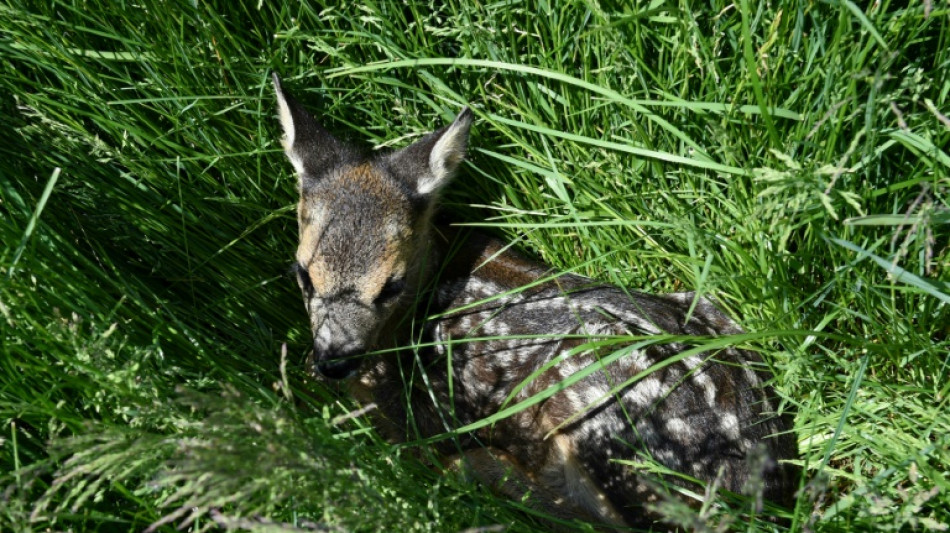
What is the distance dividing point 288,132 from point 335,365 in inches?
44.6

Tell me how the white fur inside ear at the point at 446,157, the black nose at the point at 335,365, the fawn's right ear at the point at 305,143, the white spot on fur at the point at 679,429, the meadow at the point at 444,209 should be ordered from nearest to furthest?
the meadow at the point at 444,209 < the white spot on fur at the point at 679,429 < the black nose at the point at 335,365 < the white fur inside ear at the point at 446,157 < the fawn's right ear at the point at 305,143

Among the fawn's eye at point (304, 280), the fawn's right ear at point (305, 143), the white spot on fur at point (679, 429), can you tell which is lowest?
the white spot on fur at point (679, 429)

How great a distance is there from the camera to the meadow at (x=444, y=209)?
8.59 ft

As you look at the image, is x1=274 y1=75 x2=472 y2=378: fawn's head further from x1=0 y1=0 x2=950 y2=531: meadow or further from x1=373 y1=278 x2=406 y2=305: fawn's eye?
x1=0 y1=0 x2=950 y2=531: meadow

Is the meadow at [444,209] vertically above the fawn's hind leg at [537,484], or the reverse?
the meadow at [444,209]

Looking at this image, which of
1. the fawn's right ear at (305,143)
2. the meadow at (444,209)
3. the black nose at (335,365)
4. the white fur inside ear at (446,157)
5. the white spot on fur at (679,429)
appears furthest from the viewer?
the fawn's right ear at (305,143)

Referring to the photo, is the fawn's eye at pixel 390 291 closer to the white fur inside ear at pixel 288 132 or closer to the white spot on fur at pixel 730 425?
the white fur inside ear at pixel 288 132

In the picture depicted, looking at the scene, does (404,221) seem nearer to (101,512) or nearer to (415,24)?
(415,24)

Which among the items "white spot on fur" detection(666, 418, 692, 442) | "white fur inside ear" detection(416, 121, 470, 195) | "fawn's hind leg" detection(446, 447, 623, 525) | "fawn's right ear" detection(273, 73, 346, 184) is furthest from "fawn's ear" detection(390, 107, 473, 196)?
"white spot on fur" detection(666, 418, 692, 442)

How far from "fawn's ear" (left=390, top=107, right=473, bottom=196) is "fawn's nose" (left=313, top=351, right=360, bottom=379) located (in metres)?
0.86

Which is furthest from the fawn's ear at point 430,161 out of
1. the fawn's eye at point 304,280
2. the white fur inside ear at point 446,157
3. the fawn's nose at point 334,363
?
the fawn's nose at point 334,363

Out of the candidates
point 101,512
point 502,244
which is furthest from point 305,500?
point 502,244

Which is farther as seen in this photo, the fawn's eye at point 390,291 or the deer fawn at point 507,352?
the fawn's eye at point 390,291

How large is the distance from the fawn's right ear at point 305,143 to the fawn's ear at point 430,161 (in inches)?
11.9
